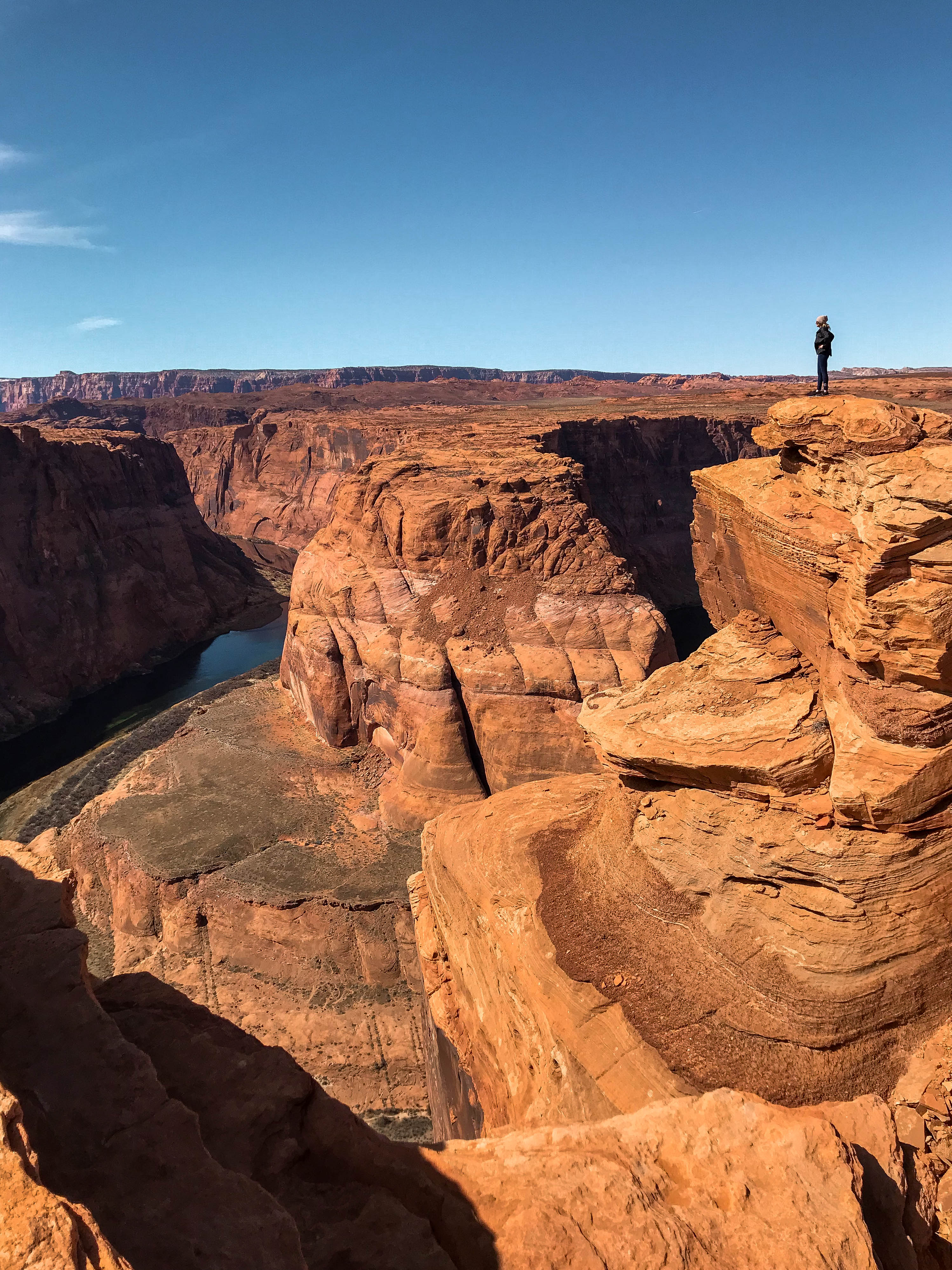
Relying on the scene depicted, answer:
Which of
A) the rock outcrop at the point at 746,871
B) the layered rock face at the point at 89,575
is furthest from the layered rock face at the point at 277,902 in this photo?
the layered rock face at the point at 89,575

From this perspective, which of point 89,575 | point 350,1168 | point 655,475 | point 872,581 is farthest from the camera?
point 655,475

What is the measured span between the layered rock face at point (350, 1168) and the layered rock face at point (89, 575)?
48.8m

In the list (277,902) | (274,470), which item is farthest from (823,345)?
(274,470)

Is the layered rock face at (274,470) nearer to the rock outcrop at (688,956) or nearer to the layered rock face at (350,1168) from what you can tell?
the rock outcrop at (688,956)

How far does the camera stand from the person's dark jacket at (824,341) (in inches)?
611

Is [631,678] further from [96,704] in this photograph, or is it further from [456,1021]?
[96,704]

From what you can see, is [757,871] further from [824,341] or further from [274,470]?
[274,470]

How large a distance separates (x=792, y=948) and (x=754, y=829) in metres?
1.48

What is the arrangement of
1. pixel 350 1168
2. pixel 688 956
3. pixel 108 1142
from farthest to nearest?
pixel 688 956
pixel 350 1168
pixel 108 1142

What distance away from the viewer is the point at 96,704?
2095 inches

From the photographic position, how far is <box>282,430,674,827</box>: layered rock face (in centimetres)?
2556

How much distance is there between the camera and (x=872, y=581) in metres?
8.34

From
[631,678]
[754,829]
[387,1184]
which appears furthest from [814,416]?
[631,678]

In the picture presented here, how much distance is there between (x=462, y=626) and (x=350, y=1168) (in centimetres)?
2147
